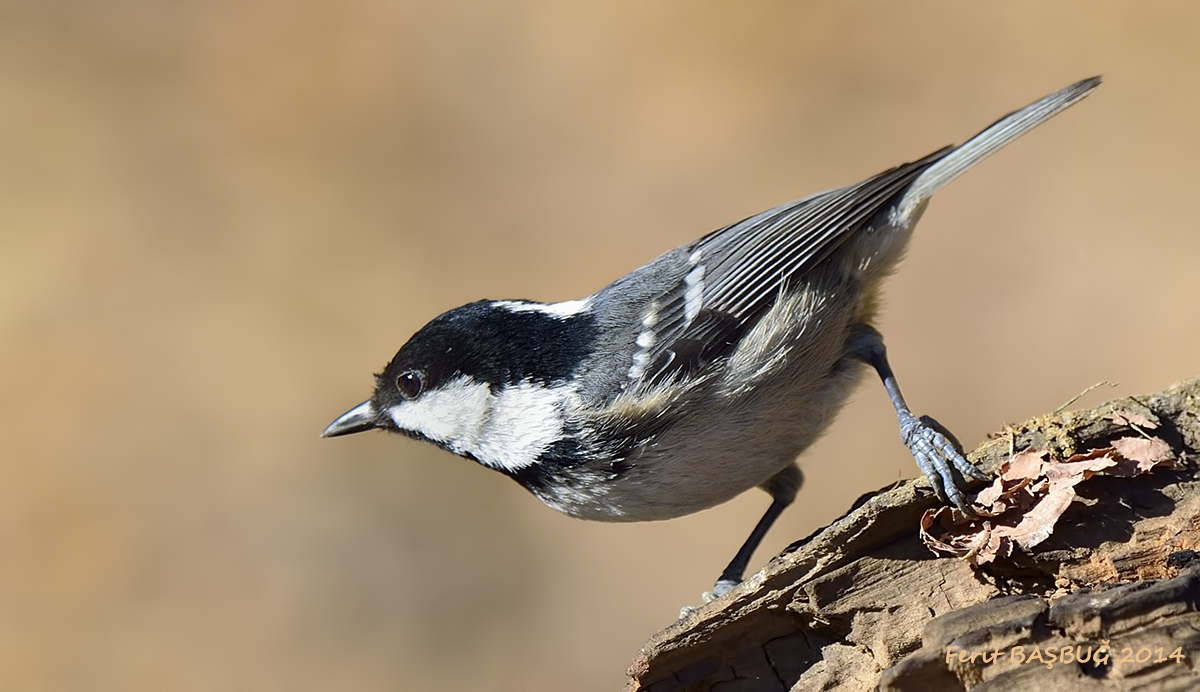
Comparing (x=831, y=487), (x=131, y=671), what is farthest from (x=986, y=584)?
(x=131, y=671)

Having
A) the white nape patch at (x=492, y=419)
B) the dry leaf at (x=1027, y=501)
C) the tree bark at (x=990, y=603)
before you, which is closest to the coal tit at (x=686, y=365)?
the white nape patch at (x=492, y=419)

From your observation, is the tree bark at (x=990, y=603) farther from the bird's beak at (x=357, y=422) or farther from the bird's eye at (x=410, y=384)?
the bird's beak at (x=357, y=422)

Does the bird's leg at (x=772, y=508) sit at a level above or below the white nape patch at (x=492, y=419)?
below

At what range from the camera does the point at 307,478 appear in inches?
234

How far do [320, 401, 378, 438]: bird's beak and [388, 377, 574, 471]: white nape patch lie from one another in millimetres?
187

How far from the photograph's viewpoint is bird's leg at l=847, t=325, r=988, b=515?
2469 mm

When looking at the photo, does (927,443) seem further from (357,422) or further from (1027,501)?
(357,422)

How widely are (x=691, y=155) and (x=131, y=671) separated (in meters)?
5.13

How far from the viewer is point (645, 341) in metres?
3.04

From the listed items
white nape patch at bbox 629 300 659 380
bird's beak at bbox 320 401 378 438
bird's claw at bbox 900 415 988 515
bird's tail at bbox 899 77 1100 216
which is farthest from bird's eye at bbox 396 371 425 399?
bird's tail at bbox 899 77 1100 216

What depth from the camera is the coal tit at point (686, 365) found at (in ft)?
9.44

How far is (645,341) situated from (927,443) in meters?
0.91

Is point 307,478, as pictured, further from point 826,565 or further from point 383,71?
point 826,565

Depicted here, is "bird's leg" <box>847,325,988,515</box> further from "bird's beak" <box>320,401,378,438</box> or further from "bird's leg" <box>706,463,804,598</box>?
"bird's beak" <box>320,401,378,438</box>
